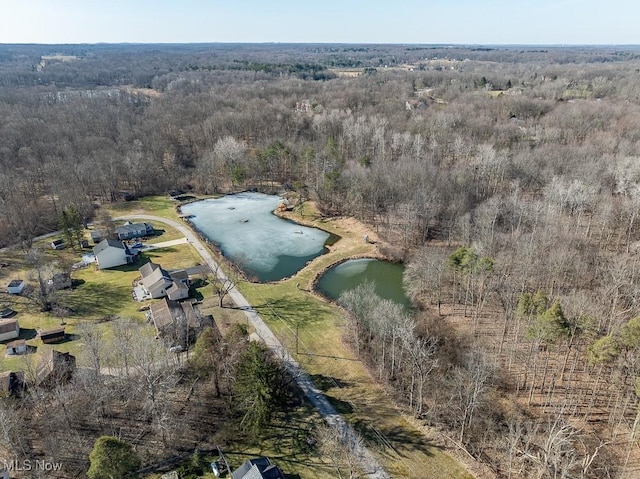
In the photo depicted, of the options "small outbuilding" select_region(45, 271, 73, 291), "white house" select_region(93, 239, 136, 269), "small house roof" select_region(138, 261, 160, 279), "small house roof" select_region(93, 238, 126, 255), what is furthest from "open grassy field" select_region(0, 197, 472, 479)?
"small house roof" select_region(93, 238, 126, 255)

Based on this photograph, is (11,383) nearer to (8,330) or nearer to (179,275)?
(8,330)

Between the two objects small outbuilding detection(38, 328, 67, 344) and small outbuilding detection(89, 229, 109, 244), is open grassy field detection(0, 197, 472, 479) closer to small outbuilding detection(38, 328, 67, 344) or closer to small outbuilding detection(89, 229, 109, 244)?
small outbuilding detection(38, 328, 67, 344)

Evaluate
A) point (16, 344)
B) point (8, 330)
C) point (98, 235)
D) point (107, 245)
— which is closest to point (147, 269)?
point (107, 245)

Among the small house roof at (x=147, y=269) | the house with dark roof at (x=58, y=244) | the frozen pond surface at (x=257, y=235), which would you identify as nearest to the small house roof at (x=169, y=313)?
the small house roof at (x=147, y=269)

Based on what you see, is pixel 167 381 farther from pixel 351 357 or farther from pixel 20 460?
pixel 351 357

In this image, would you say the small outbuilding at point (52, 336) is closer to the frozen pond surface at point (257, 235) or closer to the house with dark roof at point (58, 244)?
the frozen pond surface at point (257, 235)

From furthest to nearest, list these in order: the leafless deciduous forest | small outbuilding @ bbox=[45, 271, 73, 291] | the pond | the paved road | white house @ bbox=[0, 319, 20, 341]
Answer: the pond → small outbuilding @ bbox=[45, 271, 73, 291] → white house @ bbox=[0, 319, 20, 341] → the leafless deciduous forest → the paved road
